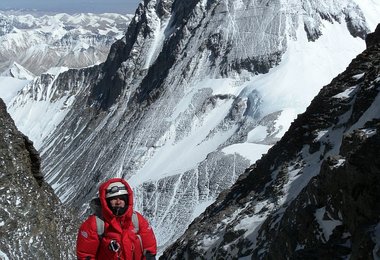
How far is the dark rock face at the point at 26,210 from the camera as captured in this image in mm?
23509

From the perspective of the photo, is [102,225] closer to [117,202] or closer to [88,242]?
[88,242]

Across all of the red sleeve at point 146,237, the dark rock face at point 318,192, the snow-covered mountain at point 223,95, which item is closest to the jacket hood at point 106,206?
the red sleeve at point 146,237

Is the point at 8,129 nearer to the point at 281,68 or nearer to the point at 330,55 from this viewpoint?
the point at 281,68

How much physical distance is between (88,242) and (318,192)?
918 centimetres

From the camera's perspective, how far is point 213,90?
177 metres

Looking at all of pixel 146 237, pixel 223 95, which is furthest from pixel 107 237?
pixel 223 95

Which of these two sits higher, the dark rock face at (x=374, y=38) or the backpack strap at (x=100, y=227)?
the dark rock face at (x=374, y=38)

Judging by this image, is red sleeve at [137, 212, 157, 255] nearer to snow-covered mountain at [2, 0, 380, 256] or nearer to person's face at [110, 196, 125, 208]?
person's face at [110, 196, 125, 208]

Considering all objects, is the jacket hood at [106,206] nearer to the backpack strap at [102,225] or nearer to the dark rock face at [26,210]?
the backpack strap at [102,225]

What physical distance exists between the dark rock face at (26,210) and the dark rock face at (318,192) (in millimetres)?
6828

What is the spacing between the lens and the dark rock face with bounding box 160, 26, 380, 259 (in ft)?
43.2

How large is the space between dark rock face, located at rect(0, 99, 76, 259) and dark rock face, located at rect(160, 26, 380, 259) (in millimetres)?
6828

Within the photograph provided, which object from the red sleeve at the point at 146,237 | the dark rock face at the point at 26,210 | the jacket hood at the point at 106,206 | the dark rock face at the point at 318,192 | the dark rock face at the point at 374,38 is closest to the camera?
the jacket hood at the point at 106,206

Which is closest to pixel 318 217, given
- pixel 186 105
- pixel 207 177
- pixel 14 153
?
pixel 14 153
